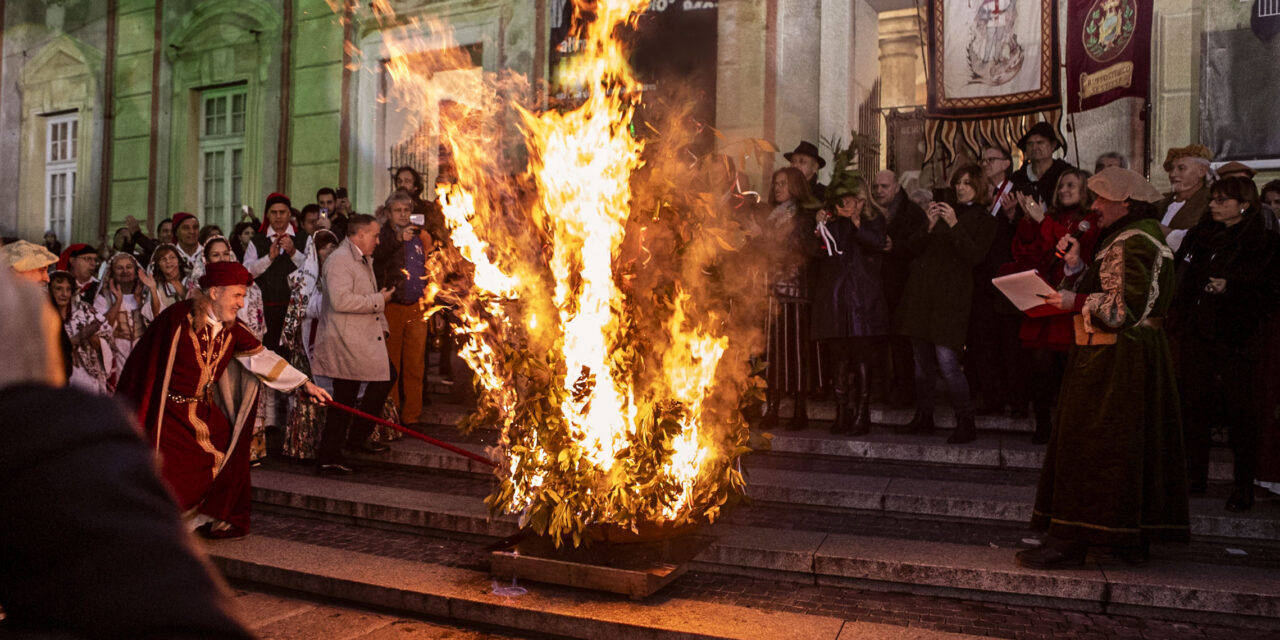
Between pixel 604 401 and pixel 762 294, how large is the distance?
149 inches

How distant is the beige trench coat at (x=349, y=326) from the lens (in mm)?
7727

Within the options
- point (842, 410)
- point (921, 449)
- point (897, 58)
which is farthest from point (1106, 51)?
point (897, 58)

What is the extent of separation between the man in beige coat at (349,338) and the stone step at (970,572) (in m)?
1.86

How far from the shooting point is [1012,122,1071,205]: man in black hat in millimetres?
8133

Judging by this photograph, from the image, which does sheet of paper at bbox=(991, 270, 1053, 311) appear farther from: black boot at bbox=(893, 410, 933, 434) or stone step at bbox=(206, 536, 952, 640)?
black boot at bbox=(893, 410, 933, 434)

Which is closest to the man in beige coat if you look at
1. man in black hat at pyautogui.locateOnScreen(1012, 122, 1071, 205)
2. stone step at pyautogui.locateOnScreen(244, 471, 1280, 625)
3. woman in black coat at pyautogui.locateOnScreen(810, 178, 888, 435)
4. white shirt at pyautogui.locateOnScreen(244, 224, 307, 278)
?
stone step at pyautogui.locateOnScreen(244, 471, 1280, 625)

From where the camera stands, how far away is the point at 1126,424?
4.94 meters

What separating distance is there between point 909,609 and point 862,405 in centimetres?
297

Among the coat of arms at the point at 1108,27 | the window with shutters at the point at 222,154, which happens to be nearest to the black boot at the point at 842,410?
the coat of arms at the point at 1108,27

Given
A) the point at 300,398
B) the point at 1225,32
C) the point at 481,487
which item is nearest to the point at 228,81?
the point at 300,398

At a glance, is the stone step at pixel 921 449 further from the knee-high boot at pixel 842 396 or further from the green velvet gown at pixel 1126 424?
the green velvet gown at pixel 1126 424

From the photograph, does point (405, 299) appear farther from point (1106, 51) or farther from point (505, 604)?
point (1106, 51)

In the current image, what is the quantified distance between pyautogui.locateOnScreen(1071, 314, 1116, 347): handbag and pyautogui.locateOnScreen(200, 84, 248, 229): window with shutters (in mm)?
14948

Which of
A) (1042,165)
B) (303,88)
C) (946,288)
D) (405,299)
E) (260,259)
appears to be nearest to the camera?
(946,288)
